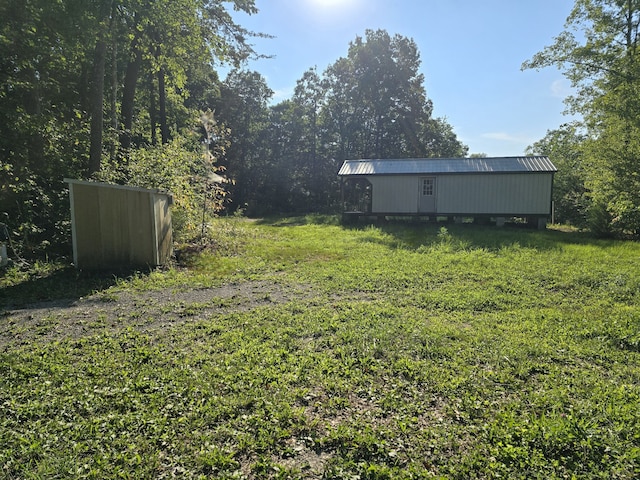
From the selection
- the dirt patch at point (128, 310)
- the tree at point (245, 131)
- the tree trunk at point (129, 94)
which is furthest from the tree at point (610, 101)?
the tree at point (245, 131)

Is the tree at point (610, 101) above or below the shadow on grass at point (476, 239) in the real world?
above

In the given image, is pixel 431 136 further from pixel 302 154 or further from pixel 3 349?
pixel 3 349

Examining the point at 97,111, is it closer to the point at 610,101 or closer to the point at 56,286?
the point at 56,286

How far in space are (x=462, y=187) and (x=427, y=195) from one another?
148 centimetres

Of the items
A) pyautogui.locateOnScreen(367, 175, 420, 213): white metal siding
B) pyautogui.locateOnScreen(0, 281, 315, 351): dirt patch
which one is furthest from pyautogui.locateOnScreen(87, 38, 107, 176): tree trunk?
pyautogui.locateOnScreen(367, 175, 420, 213): white metal siding

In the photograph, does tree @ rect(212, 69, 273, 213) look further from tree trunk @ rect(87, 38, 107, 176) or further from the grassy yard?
the grassy yard

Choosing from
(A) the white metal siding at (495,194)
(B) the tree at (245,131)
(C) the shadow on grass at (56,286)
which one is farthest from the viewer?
(B) the tree at (245,131)

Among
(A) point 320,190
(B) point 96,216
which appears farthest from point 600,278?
(A) point 320,190

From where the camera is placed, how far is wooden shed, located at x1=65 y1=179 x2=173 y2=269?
252 inches

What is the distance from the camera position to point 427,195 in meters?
16.2

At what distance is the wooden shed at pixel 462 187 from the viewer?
1467cm

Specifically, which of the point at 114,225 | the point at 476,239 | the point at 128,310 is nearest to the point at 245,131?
the point at 476,239

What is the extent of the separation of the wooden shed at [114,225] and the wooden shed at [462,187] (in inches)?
458

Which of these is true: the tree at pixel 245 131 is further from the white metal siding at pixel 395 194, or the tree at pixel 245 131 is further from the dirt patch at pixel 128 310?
the dirt patch at pixel 128 310
